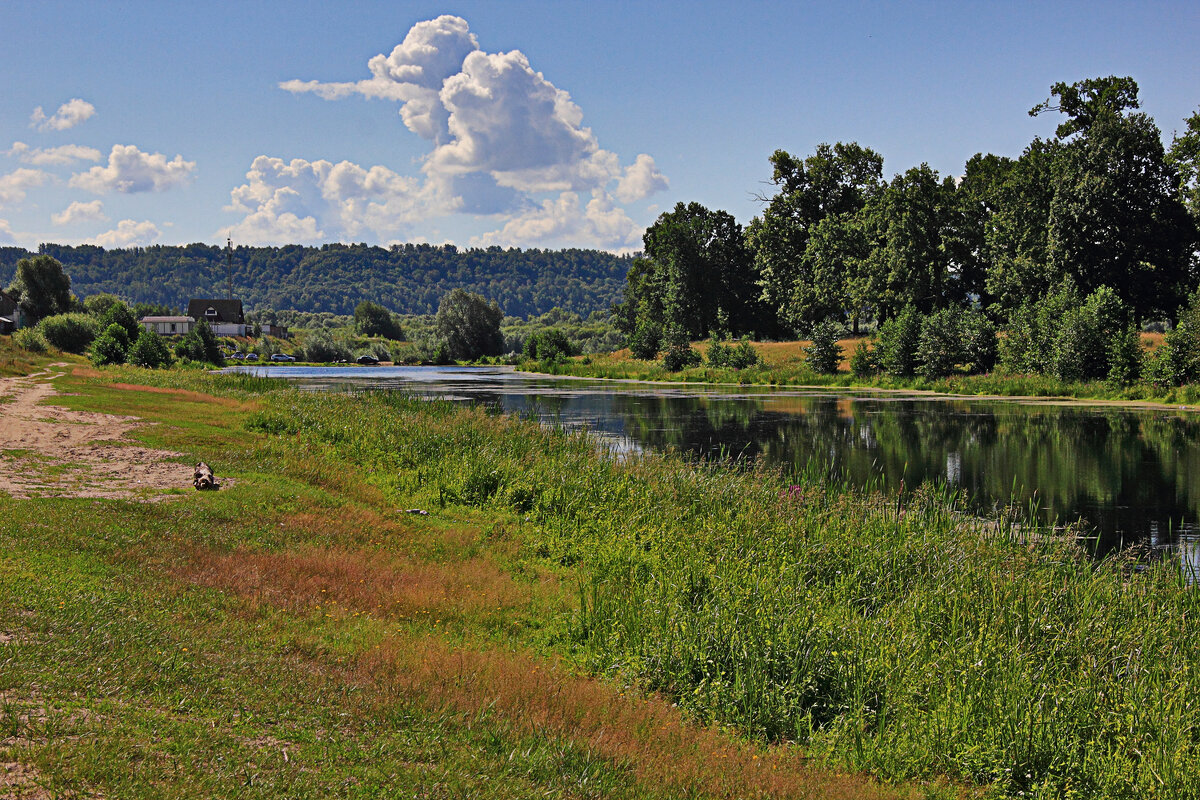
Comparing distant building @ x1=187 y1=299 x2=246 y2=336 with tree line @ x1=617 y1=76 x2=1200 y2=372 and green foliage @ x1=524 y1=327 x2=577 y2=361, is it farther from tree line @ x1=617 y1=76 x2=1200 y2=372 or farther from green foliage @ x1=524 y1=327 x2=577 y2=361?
tree line @ x1=617 y1=76 x2=1200 y2=372

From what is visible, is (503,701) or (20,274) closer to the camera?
(503,701)

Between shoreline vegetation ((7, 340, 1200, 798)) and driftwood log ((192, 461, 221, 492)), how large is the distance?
623 millimetres

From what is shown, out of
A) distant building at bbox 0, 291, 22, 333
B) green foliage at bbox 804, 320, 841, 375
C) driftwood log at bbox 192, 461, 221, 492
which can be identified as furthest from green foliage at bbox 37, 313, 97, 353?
driftwood log at bbox 192, 461, 221, 492

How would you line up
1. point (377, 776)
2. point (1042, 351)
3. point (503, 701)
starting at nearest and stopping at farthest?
point (377, 776) → point (503, 701) → point (1042, 351)

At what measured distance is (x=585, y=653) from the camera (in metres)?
11.2

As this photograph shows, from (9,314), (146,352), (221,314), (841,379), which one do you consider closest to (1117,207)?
(841,379)

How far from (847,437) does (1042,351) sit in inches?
1191

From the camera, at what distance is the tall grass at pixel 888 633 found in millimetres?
8500

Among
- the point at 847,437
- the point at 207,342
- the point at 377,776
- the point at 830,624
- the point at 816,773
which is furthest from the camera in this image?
the point at 207,342

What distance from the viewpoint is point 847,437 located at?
35.5m

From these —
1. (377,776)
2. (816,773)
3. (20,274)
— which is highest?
(20,274)

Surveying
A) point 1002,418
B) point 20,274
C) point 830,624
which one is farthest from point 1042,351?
point 20,274

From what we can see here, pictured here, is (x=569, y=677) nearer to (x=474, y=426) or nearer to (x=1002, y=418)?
(x=474, y=426)

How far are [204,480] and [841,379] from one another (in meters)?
59.3
